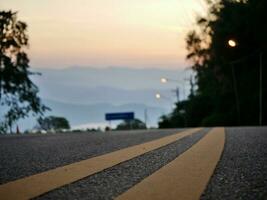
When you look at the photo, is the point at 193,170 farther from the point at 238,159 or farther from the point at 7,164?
the point at 7,164

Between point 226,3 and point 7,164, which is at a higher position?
point 226,3

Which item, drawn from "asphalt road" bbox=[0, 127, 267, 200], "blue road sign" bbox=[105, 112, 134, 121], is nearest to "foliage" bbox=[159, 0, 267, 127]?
"blue road sign" bbox=[105, 112, 134, 121]

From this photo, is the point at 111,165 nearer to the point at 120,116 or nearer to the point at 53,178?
the point at 53,178

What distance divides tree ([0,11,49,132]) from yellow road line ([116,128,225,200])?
133 feet

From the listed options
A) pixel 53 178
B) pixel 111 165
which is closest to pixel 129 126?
pixel 111 165

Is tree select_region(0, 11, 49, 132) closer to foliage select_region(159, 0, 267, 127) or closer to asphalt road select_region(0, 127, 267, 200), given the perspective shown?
foliage select_region(159, 0, 267, 127)

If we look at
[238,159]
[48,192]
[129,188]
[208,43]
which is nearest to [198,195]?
[129,188]

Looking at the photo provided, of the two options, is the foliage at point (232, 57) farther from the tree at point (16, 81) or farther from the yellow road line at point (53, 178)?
the yellow road line at point (53, 178)

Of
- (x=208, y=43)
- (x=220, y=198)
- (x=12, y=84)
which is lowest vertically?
(x=220, y=198)

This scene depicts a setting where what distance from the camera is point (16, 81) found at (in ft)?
163

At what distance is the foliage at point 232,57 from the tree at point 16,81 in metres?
18.6

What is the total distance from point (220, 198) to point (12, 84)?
148 ft

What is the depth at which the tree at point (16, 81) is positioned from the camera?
1911 inches

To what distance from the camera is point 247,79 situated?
6003 cm
